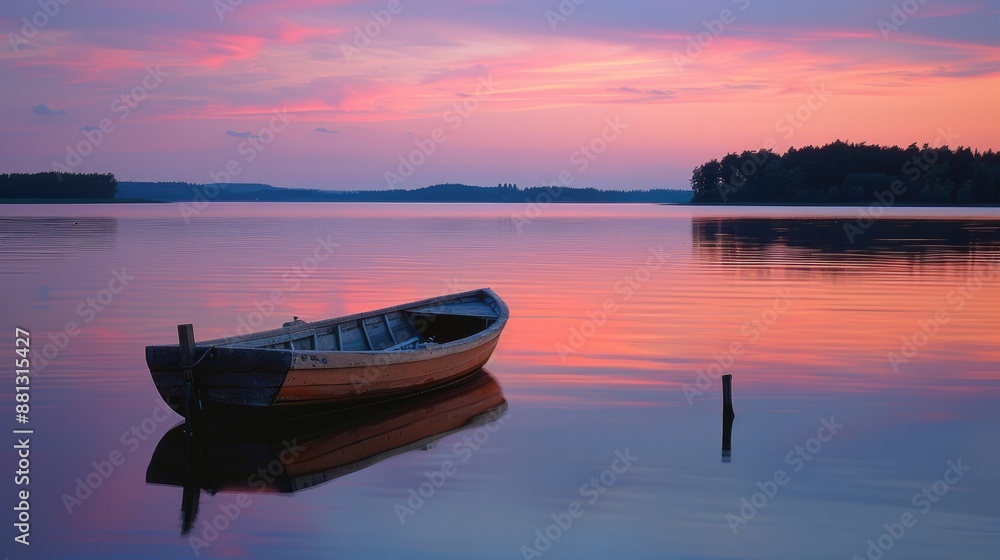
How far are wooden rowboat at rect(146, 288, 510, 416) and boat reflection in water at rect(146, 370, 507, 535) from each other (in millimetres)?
324

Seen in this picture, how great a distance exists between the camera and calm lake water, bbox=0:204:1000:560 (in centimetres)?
909

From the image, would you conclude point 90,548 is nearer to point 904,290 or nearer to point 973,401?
point 973,401

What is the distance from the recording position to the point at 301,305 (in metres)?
24.9

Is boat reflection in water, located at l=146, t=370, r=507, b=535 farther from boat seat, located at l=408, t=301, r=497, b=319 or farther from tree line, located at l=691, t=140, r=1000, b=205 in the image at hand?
tree line, located at l=691, t=140, r=1000, b=205

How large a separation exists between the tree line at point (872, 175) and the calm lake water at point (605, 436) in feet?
422

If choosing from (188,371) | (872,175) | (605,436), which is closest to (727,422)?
(605,436)

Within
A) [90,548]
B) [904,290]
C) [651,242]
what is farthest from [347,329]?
[651,242]

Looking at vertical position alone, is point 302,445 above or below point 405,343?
below

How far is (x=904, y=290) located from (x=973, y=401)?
1500 centimetres

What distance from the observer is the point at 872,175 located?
493ft

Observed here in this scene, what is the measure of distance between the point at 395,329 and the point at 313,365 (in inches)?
197

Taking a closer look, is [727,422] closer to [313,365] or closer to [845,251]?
[313,365]

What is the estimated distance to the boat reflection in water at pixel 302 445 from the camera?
10.7 metres

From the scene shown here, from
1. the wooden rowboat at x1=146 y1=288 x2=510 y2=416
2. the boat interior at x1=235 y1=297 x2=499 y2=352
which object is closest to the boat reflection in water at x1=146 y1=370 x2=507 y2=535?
the wooden rowboat at x1=146 y1=288 x2=510 y2=416
